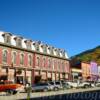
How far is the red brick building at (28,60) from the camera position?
174 ft

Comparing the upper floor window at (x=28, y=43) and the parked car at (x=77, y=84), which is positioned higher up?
the upper floor window at (x=28, y=43)

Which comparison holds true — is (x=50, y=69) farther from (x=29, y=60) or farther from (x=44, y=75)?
(x=29, y=60)

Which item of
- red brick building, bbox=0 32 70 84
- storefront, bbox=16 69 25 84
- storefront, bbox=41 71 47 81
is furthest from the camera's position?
storefront, bbox=41 71 47 81

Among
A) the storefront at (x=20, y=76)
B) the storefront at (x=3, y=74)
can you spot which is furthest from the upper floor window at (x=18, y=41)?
the storefront at (x=3, y=74)

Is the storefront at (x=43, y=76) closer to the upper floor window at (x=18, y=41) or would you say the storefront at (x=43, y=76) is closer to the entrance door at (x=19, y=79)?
the entrance door at (x=19, y=79)

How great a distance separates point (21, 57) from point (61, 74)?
19258 millimetres

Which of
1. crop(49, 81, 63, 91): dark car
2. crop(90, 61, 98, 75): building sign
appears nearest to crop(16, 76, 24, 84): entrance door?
crop(49, 81, 63, 91): dark car

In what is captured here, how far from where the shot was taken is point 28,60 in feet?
196

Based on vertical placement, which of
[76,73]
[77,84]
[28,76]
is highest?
[76,73]

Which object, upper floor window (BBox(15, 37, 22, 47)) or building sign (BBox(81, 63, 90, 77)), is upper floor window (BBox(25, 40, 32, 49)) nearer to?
upper floor window (BBox(15, 37, 22, 47))

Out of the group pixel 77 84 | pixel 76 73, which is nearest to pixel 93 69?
pixel 76 73

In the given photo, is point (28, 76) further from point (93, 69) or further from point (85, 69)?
point (93, 69)

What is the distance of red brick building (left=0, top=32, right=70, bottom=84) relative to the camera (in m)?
53.0

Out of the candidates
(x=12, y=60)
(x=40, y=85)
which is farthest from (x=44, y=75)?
(x=40, y=85)
